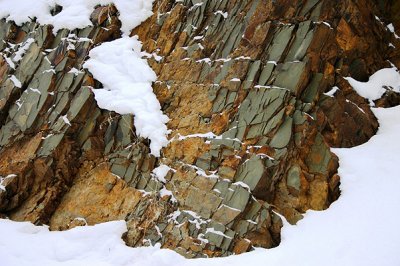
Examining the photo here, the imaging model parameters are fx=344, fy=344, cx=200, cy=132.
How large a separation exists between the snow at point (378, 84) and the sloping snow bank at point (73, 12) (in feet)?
26.0

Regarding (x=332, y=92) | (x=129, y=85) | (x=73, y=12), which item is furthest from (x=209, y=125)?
(x=73, y=12)

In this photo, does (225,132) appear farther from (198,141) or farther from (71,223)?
(71,223)

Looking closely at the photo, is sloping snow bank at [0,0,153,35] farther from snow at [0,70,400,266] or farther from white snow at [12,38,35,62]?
snow at [0,70,400,266]

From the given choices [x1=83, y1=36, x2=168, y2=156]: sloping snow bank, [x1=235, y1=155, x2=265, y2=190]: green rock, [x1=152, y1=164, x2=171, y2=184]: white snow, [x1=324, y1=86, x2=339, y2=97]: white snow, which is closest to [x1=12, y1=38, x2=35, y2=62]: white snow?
[x1=83, y1=36, x2=168, y2=156]: sloping snow bank

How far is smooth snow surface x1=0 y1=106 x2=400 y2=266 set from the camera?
684 cm

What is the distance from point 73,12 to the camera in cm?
1286

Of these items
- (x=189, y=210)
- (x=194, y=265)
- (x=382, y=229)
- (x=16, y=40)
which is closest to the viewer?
(x=382, y=229)

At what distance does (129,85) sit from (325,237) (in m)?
7.38

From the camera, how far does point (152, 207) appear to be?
905 centimetres

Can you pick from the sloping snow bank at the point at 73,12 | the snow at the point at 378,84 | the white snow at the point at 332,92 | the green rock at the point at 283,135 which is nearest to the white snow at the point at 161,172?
the green rock at the point at 283,135

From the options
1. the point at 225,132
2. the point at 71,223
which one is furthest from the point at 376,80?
the point at 71,223

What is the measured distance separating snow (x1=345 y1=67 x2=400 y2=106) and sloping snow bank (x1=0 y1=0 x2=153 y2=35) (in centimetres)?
793

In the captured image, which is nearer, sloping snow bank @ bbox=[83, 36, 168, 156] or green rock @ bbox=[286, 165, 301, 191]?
green rock @ bbox=[286, 165, 301, 191]

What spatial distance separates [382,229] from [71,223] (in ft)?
25.3
